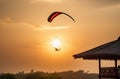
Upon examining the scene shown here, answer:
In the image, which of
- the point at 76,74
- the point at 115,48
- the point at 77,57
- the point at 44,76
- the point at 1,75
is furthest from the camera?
the point at 76,74

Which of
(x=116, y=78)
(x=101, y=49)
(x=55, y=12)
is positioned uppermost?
(x=55, y=12)

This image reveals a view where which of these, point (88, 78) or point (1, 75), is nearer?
point (1, 75)

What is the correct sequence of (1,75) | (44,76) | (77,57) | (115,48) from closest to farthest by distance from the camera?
(115,48)
(77,57)
(1,75)
(44,76)

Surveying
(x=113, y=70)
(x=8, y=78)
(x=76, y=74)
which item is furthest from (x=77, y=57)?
(x=76, y=74)

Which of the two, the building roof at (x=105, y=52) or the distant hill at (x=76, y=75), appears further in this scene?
the distant hill at (x=76, y=75)

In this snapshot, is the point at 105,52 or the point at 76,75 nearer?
the point at 105,52

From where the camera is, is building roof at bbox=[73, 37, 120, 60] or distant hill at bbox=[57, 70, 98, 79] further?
distant hill at bbox=[57, 70, 98, 79]

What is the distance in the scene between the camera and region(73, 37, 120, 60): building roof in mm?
32291

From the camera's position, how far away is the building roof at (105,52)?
32.3 meters

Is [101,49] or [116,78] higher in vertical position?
[101,49]

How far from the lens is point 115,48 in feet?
108

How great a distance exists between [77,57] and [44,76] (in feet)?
191

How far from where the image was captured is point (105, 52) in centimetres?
3259

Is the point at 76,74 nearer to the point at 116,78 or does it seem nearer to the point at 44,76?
the point at 44,76
